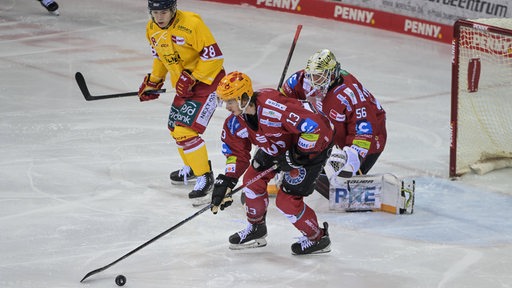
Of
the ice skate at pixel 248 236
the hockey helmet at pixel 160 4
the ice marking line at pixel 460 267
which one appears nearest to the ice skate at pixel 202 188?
the ice skate at pixel 248 236

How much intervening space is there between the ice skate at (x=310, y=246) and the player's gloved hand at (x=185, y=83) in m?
1.38

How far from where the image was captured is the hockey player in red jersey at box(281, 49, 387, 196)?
5898 mm

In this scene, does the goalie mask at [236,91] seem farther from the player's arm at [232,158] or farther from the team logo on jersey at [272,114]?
the player's arm at [232,158]

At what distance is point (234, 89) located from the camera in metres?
4.88

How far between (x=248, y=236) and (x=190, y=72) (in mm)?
1342

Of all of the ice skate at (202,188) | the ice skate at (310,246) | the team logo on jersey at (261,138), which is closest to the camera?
the team logo on jersey at (261,138)

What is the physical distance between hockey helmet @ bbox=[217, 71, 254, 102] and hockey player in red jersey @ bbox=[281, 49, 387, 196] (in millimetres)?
1015

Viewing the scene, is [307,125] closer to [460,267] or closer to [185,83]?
[460,267]

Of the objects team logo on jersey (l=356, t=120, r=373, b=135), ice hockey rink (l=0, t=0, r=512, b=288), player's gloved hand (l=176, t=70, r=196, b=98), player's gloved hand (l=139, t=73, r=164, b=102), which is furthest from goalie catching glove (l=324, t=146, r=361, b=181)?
player's gloved hand (l=139, t=73, r=164, b=102)

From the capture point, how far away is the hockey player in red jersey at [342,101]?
19.4 ft

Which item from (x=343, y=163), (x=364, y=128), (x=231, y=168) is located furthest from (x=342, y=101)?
(x=231, y=168)

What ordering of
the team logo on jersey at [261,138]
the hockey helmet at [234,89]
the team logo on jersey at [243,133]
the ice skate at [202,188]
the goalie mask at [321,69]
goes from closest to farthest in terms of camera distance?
1. the hockey helmet at [234,89]
2. the team logo on jersey at [261,138]
3. the team logo on jersey at [243,133]
4. the goalie mask at [321,69]
5. the ice skate at [202,188]

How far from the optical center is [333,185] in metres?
6.01

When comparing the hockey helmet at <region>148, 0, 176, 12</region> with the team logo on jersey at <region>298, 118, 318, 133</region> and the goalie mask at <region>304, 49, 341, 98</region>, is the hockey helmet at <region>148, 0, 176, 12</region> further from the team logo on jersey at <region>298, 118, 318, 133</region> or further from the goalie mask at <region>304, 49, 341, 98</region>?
the team logo on jersey at <region>298, 118, 318, 133</region>
